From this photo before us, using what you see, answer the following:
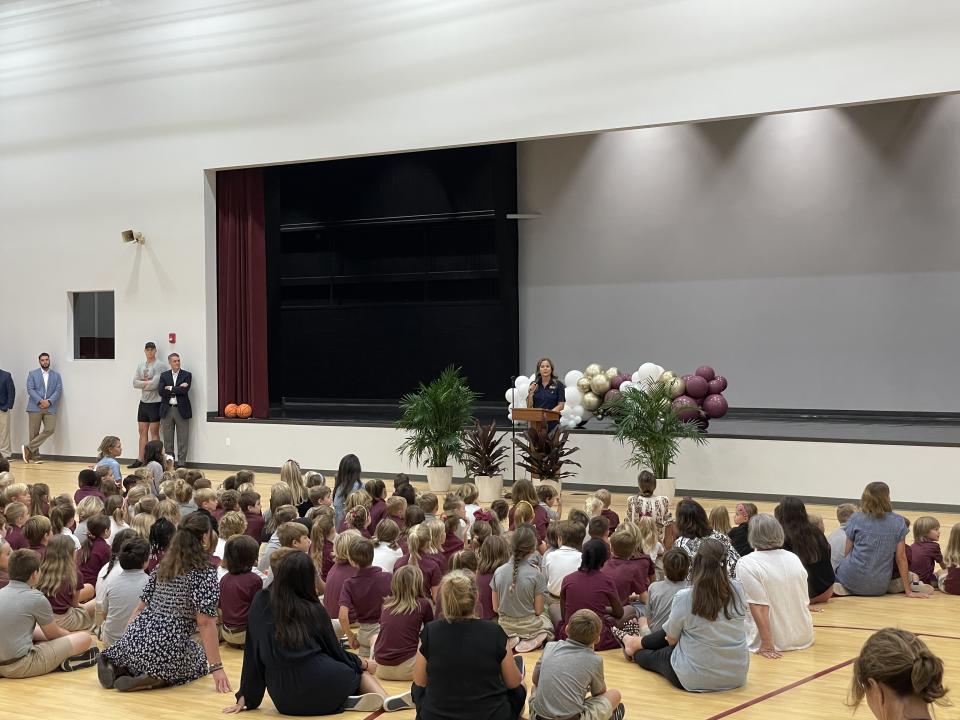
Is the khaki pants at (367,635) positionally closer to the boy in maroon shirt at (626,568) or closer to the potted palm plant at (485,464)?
the boy in maroon shirt at (626,568)

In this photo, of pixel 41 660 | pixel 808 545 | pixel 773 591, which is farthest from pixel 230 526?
pixel 808 545

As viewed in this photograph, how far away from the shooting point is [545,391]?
1207cm

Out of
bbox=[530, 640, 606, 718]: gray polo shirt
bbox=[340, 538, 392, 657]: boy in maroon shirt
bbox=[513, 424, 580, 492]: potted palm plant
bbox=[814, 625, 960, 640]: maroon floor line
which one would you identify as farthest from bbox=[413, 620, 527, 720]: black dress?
bbox=[513, 424, 580, 492]: potted palm plant

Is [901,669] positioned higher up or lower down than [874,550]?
higher up

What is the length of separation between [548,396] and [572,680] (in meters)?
7.45

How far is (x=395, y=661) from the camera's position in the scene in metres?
5.71

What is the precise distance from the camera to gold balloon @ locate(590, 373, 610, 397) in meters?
12.7

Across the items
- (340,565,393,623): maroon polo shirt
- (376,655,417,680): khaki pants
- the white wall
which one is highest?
the white wall

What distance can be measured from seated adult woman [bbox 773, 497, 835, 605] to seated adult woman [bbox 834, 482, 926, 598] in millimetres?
281

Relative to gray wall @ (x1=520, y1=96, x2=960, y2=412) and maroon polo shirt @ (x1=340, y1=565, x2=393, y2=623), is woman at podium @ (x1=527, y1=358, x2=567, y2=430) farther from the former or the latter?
maroon polo shirt @ (x1=340, y1=565, x2=393, y2=623)

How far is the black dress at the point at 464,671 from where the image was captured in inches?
176

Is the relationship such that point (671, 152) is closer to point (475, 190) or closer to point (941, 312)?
point (475, 190)

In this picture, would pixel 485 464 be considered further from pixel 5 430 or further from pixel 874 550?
pixel 5 430

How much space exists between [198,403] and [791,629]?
10.5 meters
